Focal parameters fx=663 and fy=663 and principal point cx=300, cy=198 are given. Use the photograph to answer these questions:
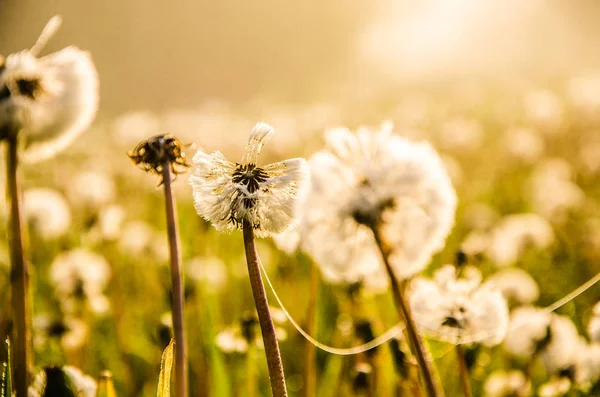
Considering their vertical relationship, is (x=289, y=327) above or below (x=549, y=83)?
below

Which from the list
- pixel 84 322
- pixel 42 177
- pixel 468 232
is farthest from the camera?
pixel 42 177

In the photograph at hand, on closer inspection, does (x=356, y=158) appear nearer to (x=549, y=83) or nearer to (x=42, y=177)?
(x=42, y=177)

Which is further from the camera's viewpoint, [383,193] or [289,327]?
[289,327]

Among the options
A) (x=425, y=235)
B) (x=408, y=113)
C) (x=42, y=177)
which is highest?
(x=408, y=113)

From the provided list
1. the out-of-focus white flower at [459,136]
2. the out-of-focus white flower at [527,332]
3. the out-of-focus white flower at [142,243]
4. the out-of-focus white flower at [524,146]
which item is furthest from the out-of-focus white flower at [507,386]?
the out-of-focus white flower at [459,136]

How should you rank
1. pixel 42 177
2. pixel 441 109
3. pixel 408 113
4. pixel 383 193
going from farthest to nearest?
pixel 441 109 < pixel 408 113 < pixel 42 177 < pixel 383 193

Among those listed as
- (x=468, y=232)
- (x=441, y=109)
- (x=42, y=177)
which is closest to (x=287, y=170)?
(x=468, y=232)
